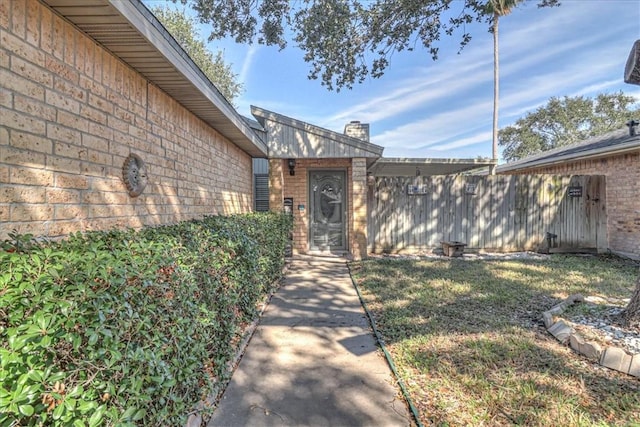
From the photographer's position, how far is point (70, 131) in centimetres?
220

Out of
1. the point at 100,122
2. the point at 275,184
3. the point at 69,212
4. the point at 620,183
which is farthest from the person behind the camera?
the point at 620,183

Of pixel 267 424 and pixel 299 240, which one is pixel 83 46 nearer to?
pixel 267 424

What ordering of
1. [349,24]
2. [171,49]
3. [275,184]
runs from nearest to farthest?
[171,49], [349,24], [275,184]

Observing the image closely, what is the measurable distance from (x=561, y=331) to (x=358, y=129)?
7.57 m

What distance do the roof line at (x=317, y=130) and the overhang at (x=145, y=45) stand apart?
3.37 m

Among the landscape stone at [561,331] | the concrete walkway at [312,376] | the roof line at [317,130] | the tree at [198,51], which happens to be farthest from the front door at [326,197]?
the tree at [198,51]

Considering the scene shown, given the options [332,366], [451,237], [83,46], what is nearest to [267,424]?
[332,366]

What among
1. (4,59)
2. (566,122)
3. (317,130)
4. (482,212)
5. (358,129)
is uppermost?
(566,122)

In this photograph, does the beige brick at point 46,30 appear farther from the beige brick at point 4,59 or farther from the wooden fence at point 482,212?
the wooden fence at point 482,212

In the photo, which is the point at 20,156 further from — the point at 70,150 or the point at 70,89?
the point at 70,89

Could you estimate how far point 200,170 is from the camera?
4.68m

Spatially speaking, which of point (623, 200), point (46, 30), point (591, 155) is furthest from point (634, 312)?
point (591, 155)

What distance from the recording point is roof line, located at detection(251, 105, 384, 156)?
7.55 m

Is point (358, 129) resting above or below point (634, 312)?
above
